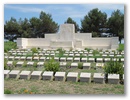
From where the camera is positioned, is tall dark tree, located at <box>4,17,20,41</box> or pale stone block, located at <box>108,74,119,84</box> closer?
pale stone block, located at <box>108,74,119,84</box>

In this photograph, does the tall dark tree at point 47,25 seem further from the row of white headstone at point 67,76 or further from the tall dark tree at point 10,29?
the row of white headstone at point 67,76

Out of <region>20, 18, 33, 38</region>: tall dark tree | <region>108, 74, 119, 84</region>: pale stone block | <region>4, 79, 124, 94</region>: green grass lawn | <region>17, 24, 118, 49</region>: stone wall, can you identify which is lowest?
<region>4, 79, 124, 94</region>: green grass lawn

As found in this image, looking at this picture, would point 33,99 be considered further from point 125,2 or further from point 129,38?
point 125,2

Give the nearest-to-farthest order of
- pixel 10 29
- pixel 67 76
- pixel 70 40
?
1. pixel 67 76
2. pixel 10 29
3. pixel 70 40

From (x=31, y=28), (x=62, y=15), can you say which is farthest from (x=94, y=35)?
(x=62, y=15)

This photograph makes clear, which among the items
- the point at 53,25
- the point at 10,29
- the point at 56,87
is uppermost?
the point at 53,25

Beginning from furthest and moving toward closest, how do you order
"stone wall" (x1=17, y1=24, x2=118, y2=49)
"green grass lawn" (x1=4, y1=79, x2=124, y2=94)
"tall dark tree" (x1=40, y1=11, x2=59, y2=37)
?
"tall dark tree" (x1=40, y1=11, x2=59, y2=37) → "stone wall" (x1=17, y1=24, x2=118, y2=49) → "green grass lawn" (x1=4, y1=79, x2=124, y2=94)

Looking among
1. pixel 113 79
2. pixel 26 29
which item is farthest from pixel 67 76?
pixel 26 29

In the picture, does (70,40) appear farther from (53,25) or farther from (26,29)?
(26,29)

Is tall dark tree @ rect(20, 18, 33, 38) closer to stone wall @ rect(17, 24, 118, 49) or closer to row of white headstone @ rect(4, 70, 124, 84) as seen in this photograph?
stone wall @ rect(17, 24, 118, 49)

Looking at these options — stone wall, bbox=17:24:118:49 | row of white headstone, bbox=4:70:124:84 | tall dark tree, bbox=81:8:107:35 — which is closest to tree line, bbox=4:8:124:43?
tall dark tree, bbox=81:8:107:35

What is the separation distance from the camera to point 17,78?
605 cm

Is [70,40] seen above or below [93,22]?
below

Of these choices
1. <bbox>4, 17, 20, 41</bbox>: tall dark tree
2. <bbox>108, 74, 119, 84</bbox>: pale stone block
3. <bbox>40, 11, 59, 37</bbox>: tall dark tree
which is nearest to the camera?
<bbox>108, 74, 119, 84</bbox>: pale stone block
